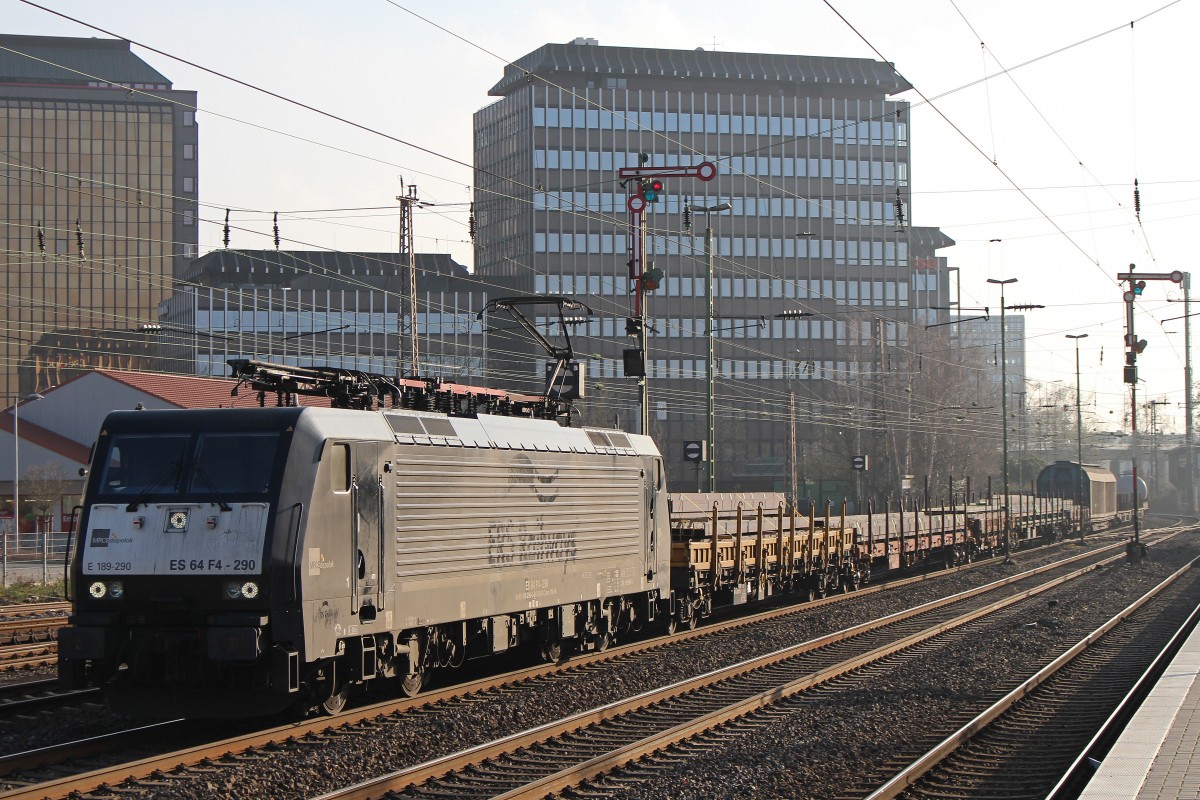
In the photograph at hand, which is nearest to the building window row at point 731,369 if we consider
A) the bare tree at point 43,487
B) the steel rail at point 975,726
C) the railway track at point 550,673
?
the bare tree at point 43,487

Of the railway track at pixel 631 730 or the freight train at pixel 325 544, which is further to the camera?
the freight train at pixel 325 544

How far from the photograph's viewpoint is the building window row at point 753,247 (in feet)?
314

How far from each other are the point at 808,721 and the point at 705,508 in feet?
41.9

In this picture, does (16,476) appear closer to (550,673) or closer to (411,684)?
(550,673)

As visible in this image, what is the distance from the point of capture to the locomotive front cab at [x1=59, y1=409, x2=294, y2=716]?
40.0 feet

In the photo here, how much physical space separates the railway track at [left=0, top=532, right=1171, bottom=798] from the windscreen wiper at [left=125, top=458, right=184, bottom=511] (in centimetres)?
227

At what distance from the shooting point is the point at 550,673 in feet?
56.4

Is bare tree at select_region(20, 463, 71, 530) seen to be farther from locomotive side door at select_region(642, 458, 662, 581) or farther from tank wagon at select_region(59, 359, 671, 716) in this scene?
tank wagon at select_region(59, 359, 671, 716)

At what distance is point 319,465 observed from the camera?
1278cm

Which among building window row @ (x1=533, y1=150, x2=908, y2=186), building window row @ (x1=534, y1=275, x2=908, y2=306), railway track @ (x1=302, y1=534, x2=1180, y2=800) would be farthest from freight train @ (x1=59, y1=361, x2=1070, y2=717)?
building window row @ (x1=533, y1=150, x2=908, y2=186)

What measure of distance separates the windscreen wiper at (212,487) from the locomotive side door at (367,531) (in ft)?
4.23

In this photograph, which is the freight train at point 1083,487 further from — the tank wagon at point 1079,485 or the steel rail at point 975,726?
the steel rail at point 975,726

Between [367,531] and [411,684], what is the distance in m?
2.27

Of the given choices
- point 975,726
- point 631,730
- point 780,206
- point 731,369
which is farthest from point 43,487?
point 780,206
